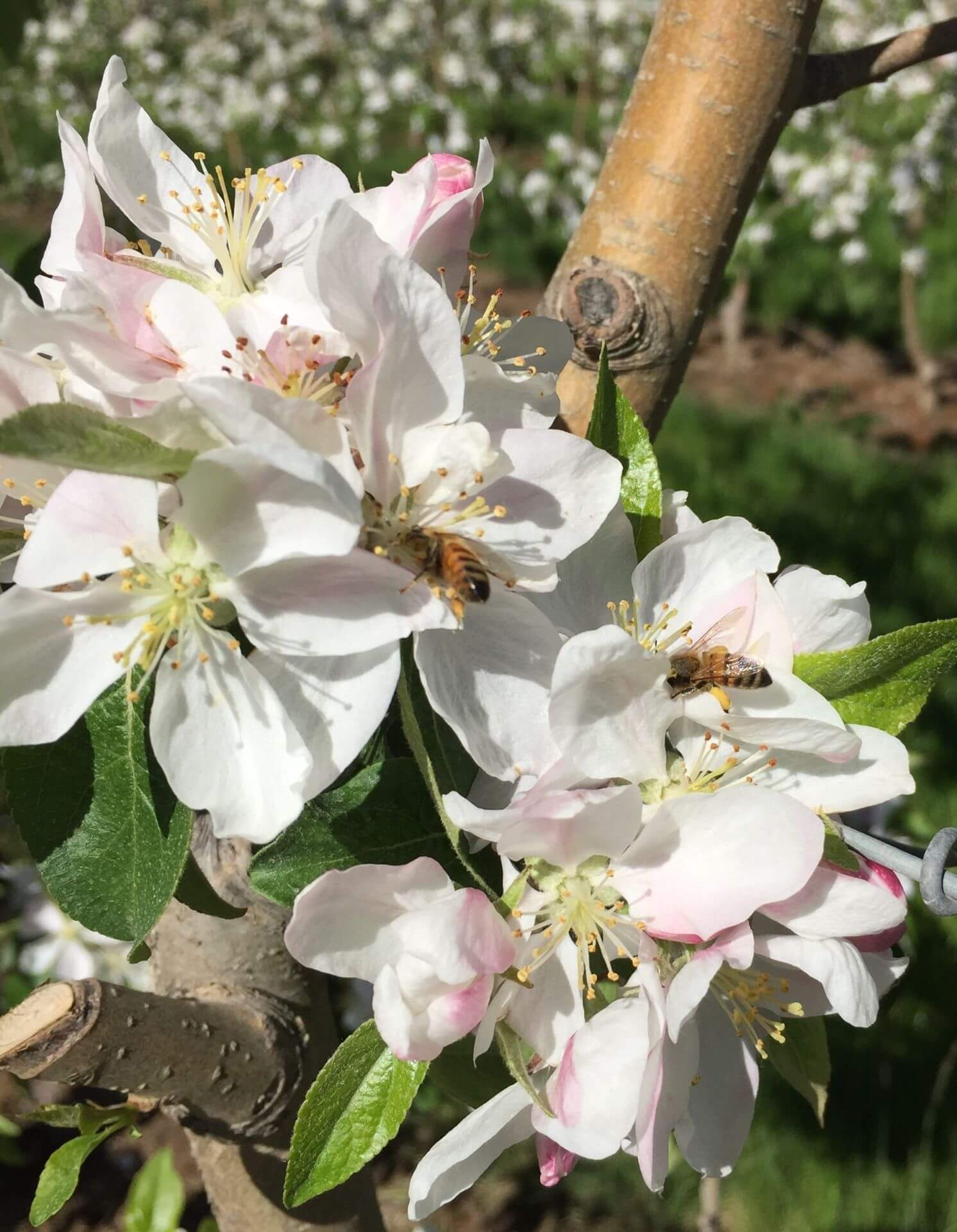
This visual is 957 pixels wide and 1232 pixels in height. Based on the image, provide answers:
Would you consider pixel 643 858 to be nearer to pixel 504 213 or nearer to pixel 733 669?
pixel 733 669

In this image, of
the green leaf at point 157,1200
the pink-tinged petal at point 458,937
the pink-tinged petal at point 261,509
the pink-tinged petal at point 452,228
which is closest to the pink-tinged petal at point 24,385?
the pink-tinged petal at point 261,509

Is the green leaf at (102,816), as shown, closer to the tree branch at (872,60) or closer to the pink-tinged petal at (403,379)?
the pink-tinged petal at (403,379)

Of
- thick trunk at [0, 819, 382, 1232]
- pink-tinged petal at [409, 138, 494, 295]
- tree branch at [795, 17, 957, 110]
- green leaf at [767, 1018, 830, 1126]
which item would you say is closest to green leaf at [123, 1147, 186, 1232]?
thick trunk at [0, 819, 382, 1232]

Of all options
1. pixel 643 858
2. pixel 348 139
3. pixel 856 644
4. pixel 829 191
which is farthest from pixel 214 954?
pixel 348 139

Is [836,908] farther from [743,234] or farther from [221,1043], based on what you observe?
[743,234]

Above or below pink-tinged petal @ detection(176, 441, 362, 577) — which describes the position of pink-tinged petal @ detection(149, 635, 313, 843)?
below

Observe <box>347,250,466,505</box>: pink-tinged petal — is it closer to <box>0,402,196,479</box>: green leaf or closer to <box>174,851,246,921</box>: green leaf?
<box>0,402,196,479</box>: green leaf

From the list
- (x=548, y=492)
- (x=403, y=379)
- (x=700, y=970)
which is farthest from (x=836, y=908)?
(x=403, y=379)
